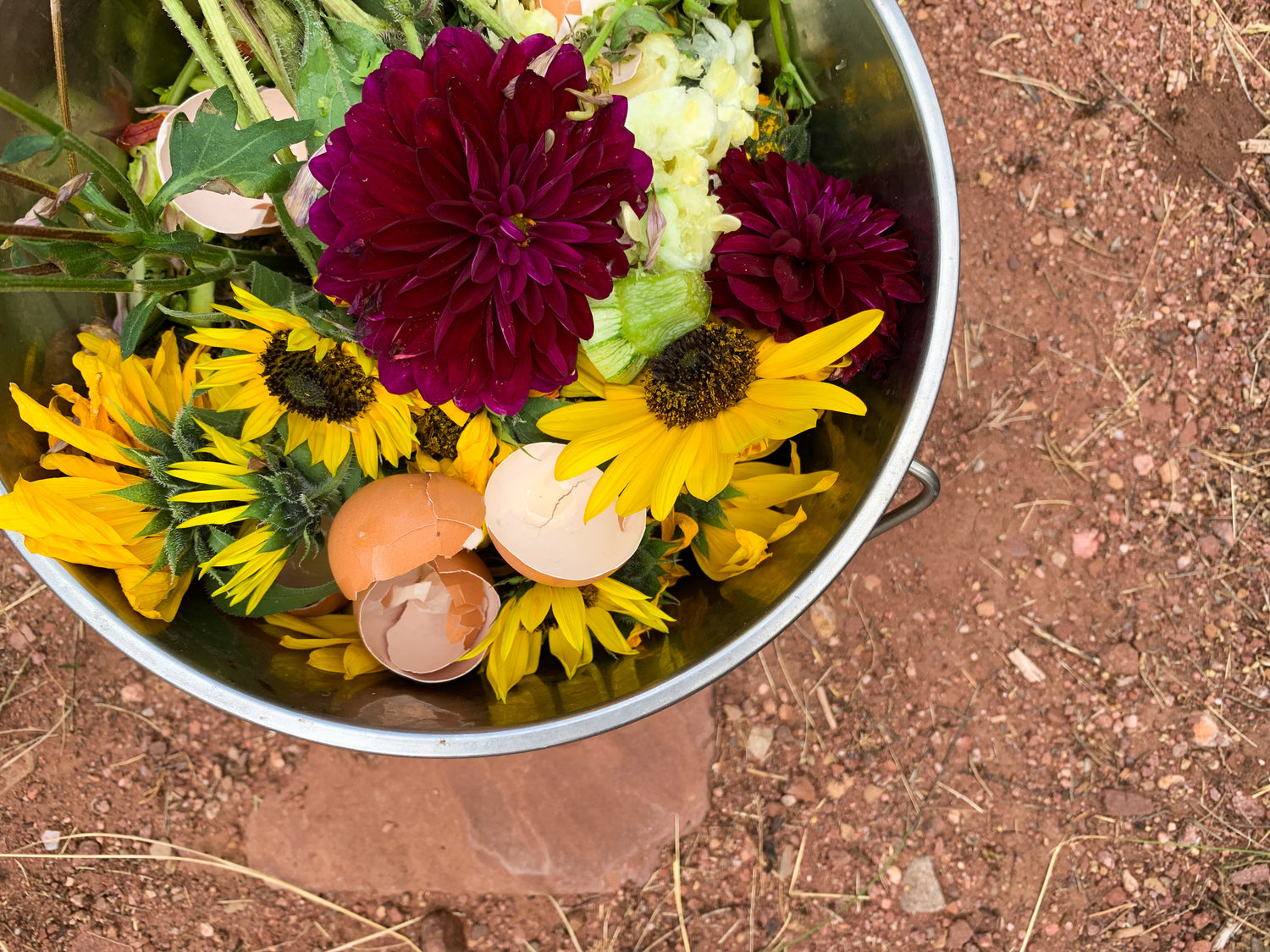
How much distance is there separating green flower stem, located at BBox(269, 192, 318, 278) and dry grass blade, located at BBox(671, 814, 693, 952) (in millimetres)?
811

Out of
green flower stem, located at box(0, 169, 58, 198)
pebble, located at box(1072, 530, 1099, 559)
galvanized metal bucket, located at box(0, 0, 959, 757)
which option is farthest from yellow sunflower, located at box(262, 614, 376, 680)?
pebble, located at box(1072, 530, 1099, 559)

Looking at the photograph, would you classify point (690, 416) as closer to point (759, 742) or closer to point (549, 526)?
point (549, 526)

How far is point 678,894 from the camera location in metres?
1.09

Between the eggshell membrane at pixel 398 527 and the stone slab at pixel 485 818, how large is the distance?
533mm

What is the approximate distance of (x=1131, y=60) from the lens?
43.8 inches

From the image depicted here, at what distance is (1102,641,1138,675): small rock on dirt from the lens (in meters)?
1.13

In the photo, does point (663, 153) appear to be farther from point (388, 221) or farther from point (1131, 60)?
point (1131, 60)

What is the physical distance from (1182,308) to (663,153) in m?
0.89

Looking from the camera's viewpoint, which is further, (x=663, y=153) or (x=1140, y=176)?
(x=1140, y=176)

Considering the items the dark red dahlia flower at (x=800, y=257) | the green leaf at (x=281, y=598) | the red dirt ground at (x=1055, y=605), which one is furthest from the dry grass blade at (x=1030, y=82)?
the green leaf at (x=281, y=598)

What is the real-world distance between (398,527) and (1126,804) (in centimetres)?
105

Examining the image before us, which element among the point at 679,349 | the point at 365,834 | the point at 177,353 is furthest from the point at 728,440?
the point at 365,834

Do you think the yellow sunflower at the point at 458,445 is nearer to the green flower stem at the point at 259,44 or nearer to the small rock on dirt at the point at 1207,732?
the green flower stem at the point at 259,44

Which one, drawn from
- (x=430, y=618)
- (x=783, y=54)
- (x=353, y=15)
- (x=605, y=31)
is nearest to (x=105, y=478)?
(x=430, y=618)
